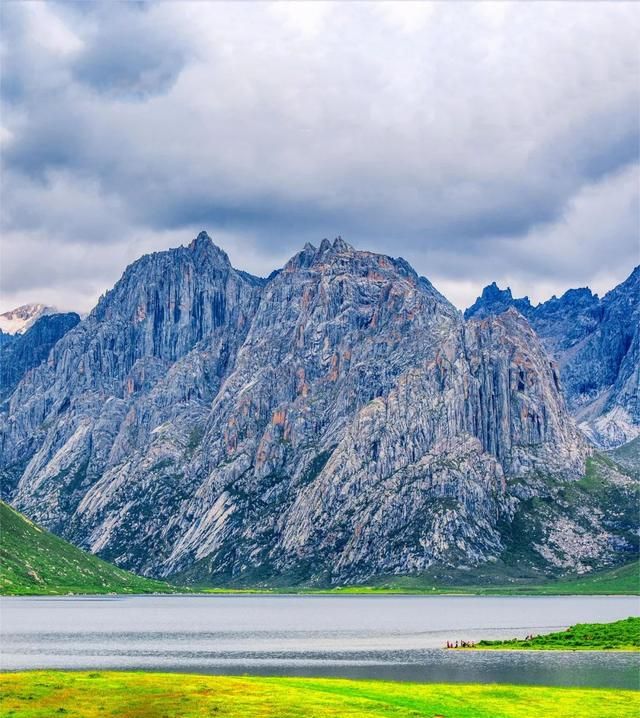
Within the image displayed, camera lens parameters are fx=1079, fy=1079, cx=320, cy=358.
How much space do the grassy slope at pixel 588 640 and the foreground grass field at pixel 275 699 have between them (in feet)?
161

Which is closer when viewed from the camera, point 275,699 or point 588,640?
point 275,699

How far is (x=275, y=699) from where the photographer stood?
9675 cm

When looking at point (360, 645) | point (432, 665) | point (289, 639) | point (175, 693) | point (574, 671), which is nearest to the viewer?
point (175, 693)

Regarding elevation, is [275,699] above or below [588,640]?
below

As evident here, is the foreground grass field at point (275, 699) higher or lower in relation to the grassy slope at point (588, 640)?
lower

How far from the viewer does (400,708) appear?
93.6 meters

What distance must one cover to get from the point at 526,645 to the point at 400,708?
73.4 metres

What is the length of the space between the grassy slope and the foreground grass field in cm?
4911

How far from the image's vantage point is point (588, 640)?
16075cm

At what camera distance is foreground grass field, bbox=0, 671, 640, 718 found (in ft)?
294

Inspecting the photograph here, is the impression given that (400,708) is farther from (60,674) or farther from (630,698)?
(60,674)

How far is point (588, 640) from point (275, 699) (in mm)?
78506

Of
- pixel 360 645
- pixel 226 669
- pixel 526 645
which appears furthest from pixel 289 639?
pixel 226 669

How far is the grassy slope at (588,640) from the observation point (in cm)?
15688
